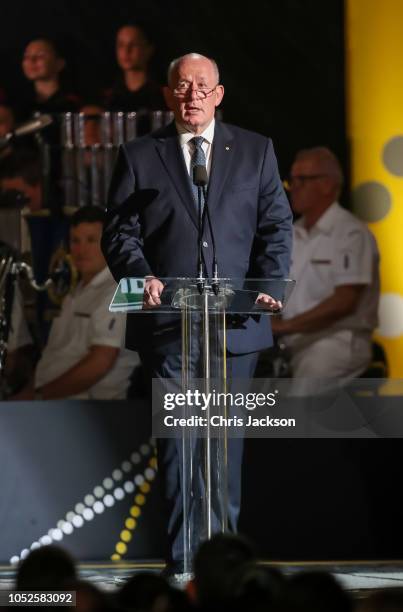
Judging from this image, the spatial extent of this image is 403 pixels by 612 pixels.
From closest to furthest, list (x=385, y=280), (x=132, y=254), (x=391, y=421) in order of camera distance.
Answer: (x=132, y=254), (x=391, y=421), (x=385, y=280)

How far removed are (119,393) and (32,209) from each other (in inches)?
42.8

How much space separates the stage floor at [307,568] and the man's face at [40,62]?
256 centimetres

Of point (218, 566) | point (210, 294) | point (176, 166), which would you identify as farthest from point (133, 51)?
point (218, 566)

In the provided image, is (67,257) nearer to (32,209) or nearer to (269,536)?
(32,209)

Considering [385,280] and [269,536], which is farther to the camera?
[385,280]

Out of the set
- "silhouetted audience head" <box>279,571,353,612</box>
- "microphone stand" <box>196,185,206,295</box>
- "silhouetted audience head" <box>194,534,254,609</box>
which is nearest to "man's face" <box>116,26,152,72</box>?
"microphone stand" <box>196,185,206,295</box>

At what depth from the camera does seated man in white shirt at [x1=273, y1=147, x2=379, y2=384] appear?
6.34 m

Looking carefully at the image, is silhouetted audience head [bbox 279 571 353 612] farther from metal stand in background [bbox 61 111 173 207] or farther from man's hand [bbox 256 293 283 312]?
metal stand in background [bbox 61 111 173 207]

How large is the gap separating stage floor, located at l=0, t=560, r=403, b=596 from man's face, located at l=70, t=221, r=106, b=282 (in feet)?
5.24

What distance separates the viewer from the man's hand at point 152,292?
13.0ft

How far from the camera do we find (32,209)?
655cm

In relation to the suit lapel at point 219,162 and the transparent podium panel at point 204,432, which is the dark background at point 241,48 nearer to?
the suit lapel at point 219,162

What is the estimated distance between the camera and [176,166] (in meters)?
4.50

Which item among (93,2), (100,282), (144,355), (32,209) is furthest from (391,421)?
(93,2)
